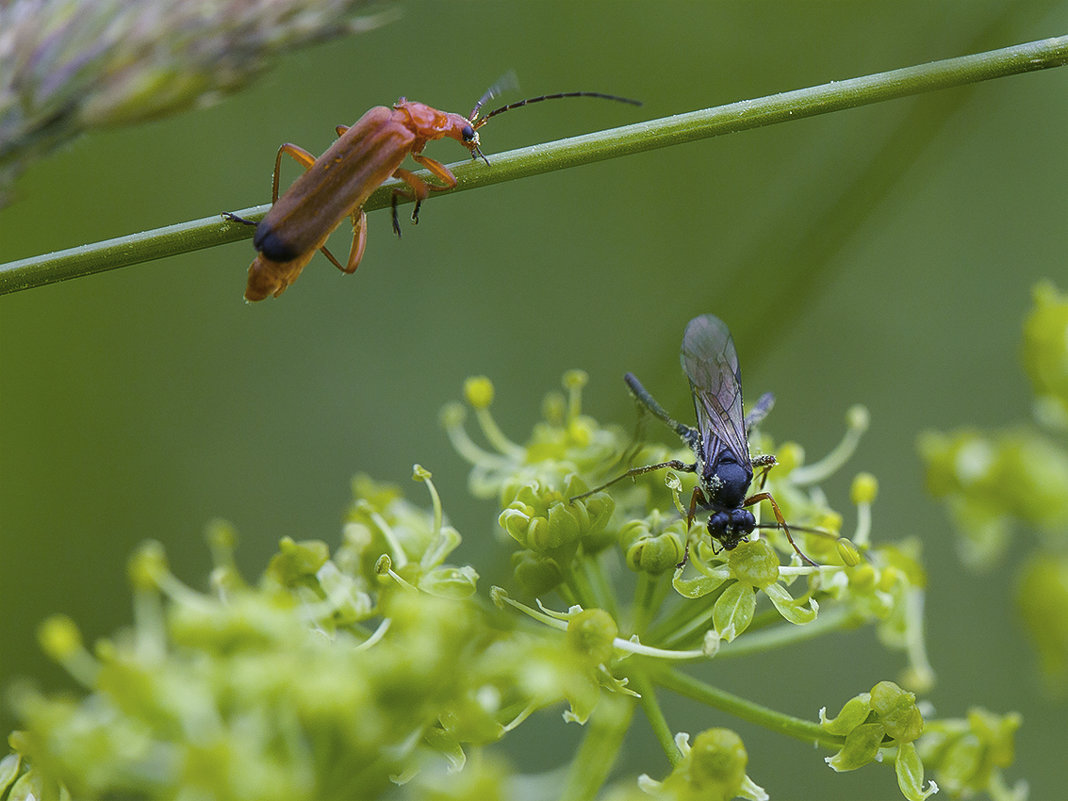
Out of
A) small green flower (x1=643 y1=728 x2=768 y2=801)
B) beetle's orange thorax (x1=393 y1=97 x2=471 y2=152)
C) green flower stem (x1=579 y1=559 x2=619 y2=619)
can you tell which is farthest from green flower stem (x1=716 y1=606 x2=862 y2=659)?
beetle's orange thorax (x1=393 y1=97 x2=471 y2=152)

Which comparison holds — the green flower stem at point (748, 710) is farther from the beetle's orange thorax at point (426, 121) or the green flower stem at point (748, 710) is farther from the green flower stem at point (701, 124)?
the beetle's orange thorax at point (426, 121)

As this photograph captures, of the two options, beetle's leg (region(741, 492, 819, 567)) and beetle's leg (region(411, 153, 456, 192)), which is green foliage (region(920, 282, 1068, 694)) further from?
beetle's leg (region(411, 153, 456, 192))

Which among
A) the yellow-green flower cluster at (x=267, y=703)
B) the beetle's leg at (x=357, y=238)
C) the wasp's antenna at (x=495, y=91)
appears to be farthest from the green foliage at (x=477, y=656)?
the wasp's antenna at (x=495, y=91)

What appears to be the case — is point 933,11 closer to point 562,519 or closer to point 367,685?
point 562,519

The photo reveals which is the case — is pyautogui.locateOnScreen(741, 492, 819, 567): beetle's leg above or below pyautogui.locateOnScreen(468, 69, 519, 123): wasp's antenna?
below

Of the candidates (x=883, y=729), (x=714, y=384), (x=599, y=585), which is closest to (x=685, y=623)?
(x=599, y=585)

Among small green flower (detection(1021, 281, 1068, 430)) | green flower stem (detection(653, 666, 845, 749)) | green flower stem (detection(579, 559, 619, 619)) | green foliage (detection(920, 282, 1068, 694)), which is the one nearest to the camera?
green foliage (detection(920, 282, 1068, 694))

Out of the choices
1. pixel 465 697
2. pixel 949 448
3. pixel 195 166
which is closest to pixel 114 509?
pixel 195 166
